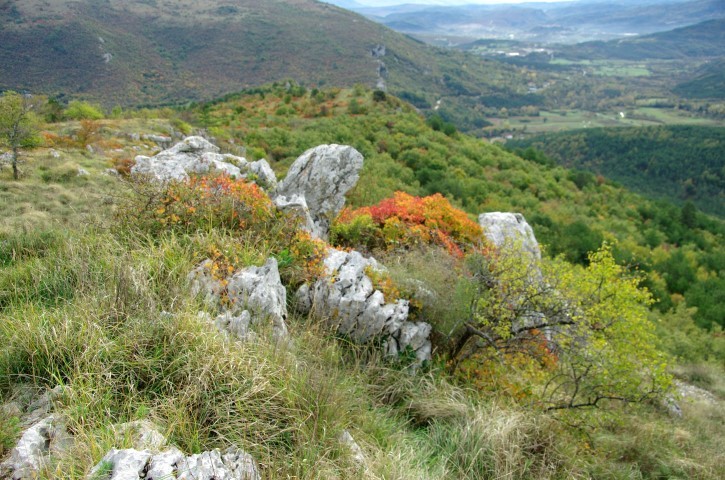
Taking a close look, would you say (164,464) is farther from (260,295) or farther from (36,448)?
(260,295)

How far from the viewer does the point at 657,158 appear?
73.4 metres

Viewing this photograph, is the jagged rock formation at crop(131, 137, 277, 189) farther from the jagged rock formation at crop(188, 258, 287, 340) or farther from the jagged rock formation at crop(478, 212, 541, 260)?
the jagged rock formation at crop(478, 212, 541, 260)

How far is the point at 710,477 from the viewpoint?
5492 millimetres

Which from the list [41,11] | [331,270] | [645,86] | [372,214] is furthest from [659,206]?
[645,86]

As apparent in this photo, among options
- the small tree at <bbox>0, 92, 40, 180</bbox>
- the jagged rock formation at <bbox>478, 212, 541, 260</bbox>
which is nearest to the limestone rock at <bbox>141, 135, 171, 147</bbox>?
the small tree at <bbox>0, 92, 40, 180</bbox>

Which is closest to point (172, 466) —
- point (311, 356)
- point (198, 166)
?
point (311, 356)

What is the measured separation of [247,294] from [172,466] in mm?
2375

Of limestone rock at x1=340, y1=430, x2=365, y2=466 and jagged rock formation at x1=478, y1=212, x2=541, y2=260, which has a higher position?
limestone rock at x1=340, y1=430, x2=365, y2=466

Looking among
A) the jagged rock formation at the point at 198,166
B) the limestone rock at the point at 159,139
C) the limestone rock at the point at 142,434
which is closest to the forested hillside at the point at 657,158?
the limestone rock at the point at 159,139

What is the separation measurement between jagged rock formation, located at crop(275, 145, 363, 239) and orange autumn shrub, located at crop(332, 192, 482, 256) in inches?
14.9

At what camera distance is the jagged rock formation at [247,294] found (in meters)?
4.48

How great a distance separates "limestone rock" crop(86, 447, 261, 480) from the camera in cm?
246

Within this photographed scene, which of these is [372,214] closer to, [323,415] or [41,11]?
[323,415]

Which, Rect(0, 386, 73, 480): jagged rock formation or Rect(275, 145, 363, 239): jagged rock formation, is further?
Rect(275, 145, 363, 239): jagged rock formation
